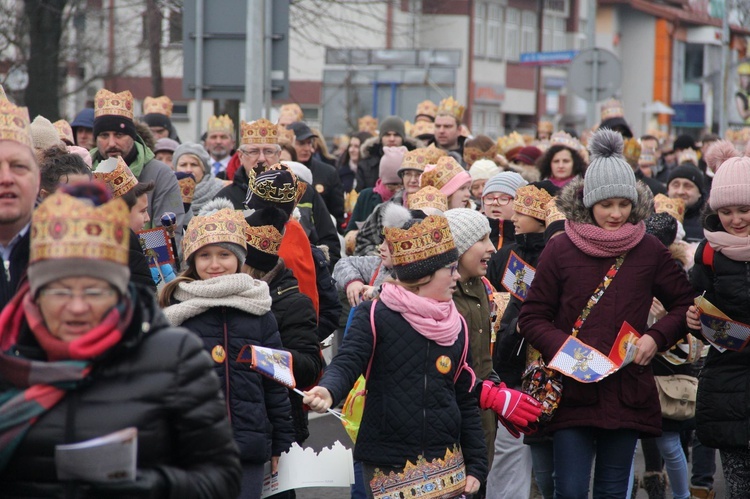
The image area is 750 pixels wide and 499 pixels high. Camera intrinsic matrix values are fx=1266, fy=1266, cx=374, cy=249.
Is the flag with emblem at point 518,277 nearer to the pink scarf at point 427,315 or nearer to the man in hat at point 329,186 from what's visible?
the pink scarf at point 427,315

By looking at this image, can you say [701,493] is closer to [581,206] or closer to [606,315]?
[606,315]

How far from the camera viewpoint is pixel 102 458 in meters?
2.94

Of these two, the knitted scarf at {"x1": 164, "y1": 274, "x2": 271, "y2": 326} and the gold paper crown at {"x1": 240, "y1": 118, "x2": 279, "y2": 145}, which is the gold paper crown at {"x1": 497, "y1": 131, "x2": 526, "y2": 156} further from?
Result: the knitted scarf at {"x1": 164, "y1": 274, "x2": 271, "y2": 326}

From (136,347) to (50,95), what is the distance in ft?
57.4

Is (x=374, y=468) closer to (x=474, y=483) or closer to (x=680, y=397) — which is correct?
(x=474, y=483)

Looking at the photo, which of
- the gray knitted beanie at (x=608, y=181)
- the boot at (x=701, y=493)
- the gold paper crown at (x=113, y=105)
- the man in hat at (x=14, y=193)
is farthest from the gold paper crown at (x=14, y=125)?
the boot at (x=701, y=493)

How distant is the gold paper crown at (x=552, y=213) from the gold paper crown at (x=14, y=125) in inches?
163

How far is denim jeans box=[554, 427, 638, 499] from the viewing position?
238 inches

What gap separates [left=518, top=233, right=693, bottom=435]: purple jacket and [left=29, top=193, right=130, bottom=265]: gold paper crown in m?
3.39

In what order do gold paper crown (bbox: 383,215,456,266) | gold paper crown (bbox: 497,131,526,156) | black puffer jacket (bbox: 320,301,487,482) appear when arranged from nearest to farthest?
1. black puffer jacket (bbox: 320,301,487,482)
2. gold paper crown (bbox: 383,215,456,266)
3. gold paper crown (bbox: 497,131,526,156)

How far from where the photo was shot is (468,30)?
165 feet

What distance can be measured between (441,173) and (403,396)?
11.9 feet

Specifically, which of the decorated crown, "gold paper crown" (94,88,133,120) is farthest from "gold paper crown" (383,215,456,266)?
the decorated crown

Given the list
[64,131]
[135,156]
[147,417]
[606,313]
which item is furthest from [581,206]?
[64,131]
